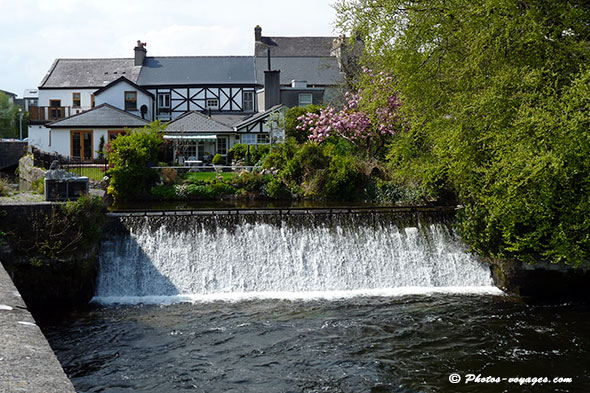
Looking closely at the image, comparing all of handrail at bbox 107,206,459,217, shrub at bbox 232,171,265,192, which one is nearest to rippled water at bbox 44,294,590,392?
handrail at bbox 107,206,459,217

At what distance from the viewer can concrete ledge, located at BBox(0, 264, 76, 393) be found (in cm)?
300

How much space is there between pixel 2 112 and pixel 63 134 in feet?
125

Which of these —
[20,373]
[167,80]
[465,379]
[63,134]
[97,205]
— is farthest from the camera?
[167,80]

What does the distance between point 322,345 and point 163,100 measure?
3285 centimetres

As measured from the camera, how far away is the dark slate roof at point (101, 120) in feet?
107

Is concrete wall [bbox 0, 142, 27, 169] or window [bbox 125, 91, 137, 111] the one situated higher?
window [bbox 125, 91, 137, 111]

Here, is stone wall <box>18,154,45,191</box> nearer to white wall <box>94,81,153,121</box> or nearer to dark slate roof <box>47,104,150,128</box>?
dark slate roof <box>47,104,150,128</box>

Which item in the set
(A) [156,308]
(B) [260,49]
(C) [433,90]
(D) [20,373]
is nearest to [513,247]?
(C) [433,90]

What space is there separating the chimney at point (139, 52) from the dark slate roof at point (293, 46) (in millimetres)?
10264

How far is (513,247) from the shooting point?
12766 mm

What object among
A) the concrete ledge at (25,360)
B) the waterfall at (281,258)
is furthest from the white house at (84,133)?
the concrete ledge at (25,360)

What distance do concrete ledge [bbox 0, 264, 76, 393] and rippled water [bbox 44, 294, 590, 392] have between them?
4475 mm

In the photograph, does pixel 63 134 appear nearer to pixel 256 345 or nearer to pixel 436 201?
pixel 436 201

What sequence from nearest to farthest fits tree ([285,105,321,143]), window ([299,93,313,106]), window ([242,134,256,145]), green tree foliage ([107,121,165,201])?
green tree foliage ([107,121,165,201]), tree ([285,105,321,143]), window ([242,134,256,145]), window ([299,93,313,106])
